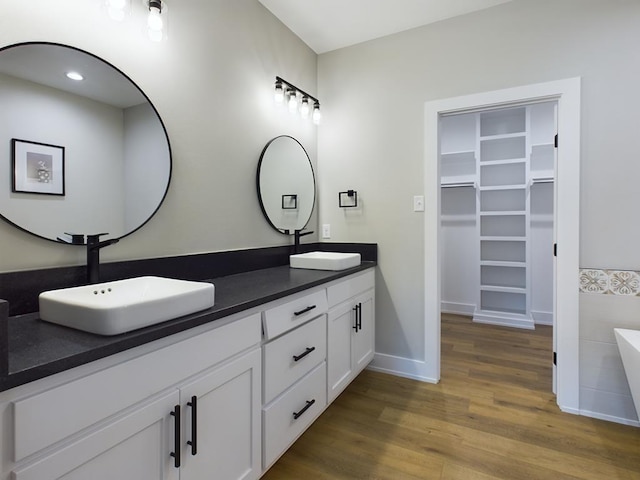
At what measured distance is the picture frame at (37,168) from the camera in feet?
3.55

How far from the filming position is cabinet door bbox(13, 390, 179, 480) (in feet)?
2.33

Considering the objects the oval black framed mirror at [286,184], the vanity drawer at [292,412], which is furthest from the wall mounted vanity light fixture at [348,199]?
the vanity drawer at [292,412]

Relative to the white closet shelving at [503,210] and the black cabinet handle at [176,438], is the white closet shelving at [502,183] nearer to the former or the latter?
the white closet shelving at [503,210]

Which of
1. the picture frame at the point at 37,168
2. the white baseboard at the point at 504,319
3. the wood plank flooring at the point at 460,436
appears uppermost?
the picture frame at the point at 37,168

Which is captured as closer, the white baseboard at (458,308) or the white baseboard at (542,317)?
the white baseboard at (542,317)

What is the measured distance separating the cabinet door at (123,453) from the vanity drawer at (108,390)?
3cm

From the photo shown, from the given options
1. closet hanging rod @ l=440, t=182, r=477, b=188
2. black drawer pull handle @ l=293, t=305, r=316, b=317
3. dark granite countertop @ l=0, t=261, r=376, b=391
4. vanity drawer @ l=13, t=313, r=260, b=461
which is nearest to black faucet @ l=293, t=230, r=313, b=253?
black drawer pull handle @ l=293, t=305, r=316, b=317

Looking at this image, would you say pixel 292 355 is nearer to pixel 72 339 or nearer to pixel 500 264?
pixel 72 339

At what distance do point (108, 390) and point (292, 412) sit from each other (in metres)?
0.89

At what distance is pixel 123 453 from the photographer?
0.83 metres

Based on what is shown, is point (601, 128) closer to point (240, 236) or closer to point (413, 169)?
point (413, 169)

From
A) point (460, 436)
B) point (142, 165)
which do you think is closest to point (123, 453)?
point (142, 165)

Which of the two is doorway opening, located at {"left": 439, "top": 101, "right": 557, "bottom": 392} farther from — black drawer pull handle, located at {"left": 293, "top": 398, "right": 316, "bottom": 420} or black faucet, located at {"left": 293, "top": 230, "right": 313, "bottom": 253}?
black drawer pull handle, located at {"left": 293, "top": 398, "right": 316, "bottom": 420}

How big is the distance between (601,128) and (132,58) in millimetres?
2447
